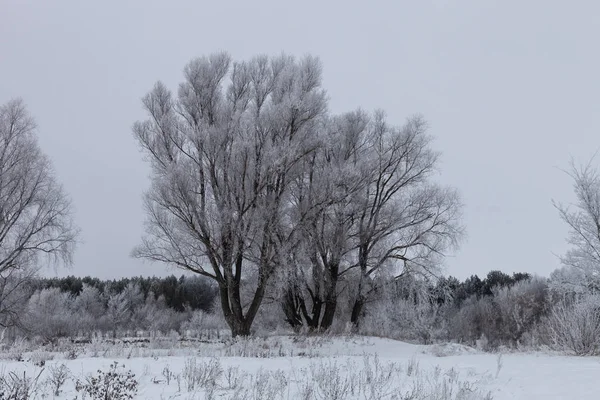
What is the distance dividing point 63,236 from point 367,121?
47.9 ft

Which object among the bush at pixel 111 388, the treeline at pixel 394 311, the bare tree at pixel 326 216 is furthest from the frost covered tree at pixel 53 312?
the bush at pixel 111 388

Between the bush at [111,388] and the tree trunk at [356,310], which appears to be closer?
the bush at [111,388]

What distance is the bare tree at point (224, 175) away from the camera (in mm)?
16281

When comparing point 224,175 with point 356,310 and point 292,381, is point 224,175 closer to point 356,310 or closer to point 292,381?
point 356,310

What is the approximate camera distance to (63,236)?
20625 millimetres

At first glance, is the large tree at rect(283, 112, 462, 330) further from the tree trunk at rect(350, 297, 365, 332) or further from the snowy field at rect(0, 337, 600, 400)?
the snowy field at rect(0, 337, 600, 400)

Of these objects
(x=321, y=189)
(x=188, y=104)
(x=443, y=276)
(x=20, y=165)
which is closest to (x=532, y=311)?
(x=443, y=276)

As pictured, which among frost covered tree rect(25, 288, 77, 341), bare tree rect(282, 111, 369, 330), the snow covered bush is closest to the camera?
A: the snow covered bush

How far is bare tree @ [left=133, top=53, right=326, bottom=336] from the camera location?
641 inches

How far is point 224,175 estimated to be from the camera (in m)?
16.8

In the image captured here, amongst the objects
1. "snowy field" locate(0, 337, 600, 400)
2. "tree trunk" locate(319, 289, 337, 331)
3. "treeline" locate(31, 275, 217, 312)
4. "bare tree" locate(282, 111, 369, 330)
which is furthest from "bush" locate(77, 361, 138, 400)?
"treeline" locate(31, 275, 217, 312)

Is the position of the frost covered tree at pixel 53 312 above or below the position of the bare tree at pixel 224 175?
below

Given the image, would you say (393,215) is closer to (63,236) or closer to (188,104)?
(188,104)

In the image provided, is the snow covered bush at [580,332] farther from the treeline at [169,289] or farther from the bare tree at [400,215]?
the treeline at [169,289]
